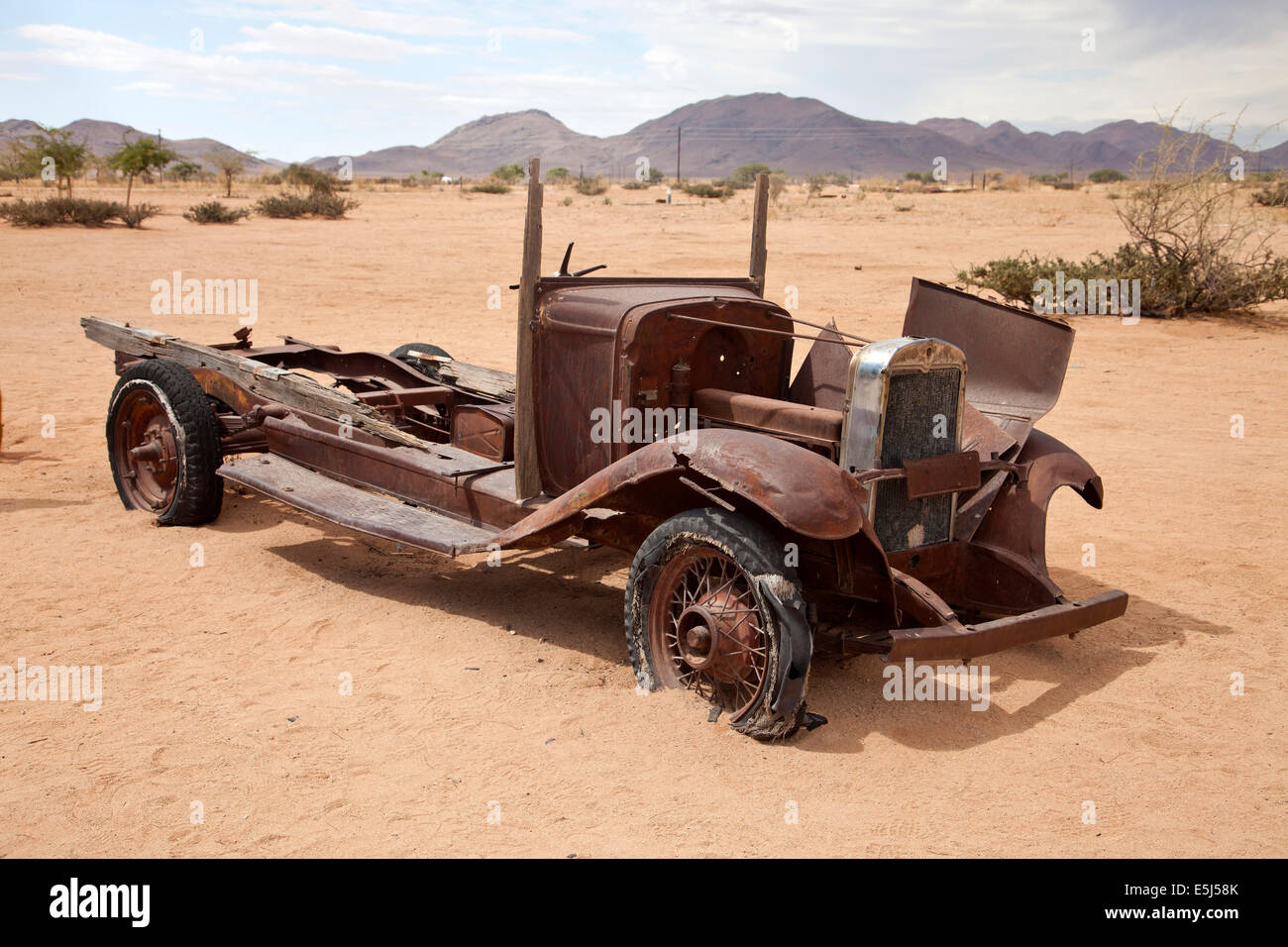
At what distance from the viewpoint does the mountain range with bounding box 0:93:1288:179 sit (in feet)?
376

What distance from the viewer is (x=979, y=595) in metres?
4.93

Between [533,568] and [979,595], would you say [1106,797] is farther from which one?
[533,568]

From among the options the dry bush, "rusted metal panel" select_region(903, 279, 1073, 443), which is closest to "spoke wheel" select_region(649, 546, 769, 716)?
"rusted metal panel" select_region(903, 279, 1073, 443)

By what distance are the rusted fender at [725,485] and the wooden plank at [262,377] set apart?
164 centimetres

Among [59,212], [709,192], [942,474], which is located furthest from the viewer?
[709,192]

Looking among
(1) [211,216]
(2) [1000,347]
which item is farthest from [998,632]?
(1) [211,216]

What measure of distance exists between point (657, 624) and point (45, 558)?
3762 mm

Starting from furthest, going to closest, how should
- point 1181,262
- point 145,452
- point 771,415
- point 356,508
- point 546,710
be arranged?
point 1181,262, point 145,452, point 356,508, point 771,415, point 546,710

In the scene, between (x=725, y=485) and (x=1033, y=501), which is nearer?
(x=725, y=485)

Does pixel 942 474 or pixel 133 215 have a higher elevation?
pixel 133 215

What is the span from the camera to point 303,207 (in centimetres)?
2798

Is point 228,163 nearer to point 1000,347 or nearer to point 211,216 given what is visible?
point 211,216

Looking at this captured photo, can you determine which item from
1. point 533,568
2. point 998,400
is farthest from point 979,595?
point 533,568

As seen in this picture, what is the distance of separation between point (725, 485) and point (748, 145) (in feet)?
424
